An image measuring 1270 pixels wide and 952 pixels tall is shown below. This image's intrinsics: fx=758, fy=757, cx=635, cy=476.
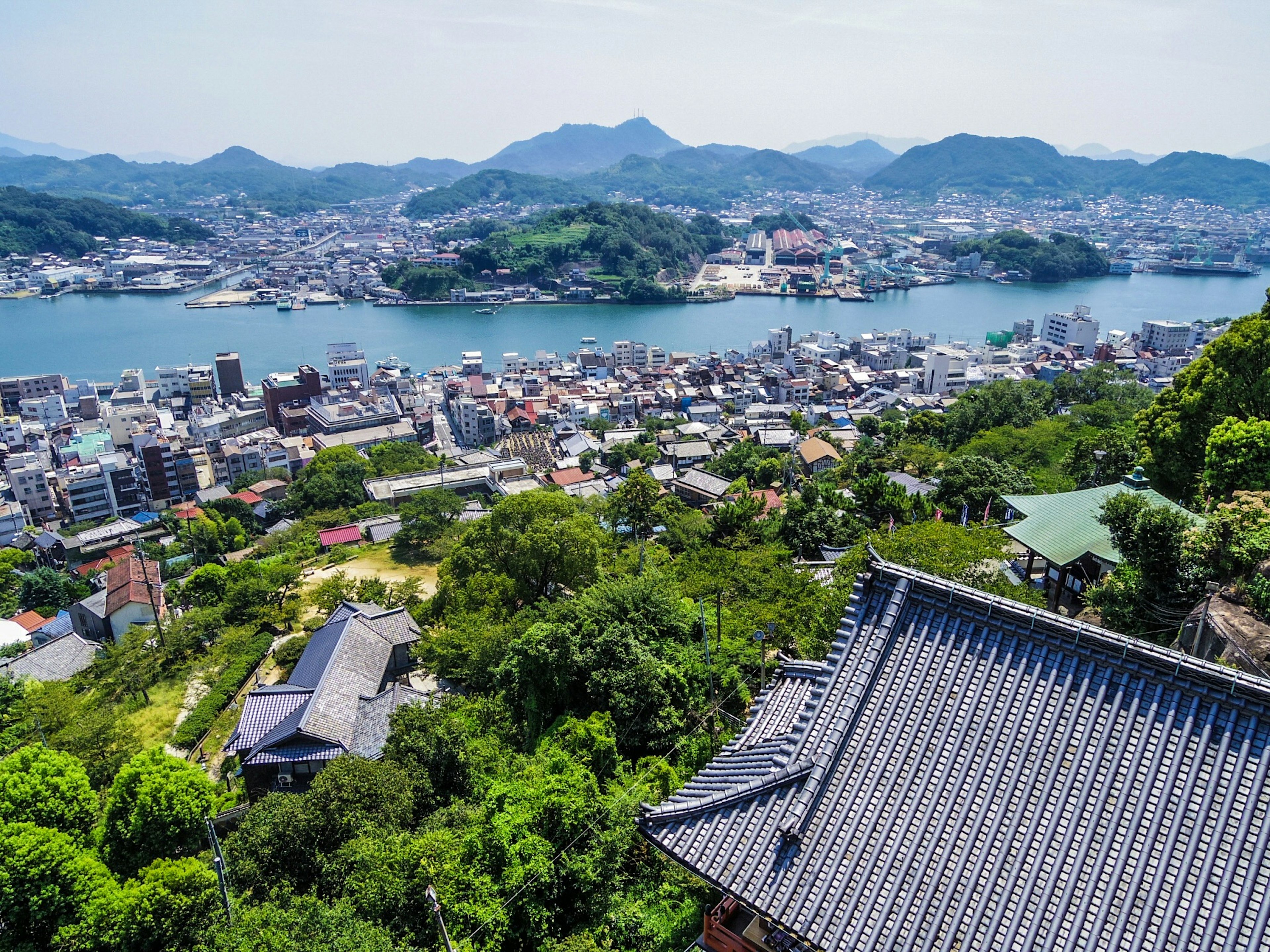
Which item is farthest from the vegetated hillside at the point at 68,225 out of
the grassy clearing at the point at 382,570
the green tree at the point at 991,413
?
the green tree at the point at 991,413

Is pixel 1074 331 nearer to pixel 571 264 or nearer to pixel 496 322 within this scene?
pixel 496 322

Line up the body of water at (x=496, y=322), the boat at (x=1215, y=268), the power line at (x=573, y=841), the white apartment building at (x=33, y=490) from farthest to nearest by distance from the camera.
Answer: the boat at (x=1215, y=268), the body of water at (x=496, y=322), the white apartment building at (x=33, y=490), the power line at (x=573, y=841)

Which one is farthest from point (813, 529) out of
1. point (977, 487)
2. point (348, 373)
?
point (348, 373)

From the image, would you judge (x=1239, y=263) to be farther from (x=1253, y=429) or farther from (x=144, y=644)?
(x=144, y=644)

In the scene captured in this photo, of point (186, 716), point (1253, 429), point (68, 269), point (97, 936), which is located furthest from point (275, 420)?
point (68, 269)

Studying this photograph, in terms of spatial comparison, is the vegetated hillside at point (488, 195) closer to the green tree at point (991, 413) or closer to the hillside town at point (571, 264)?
the hillside town at point (571, 264)

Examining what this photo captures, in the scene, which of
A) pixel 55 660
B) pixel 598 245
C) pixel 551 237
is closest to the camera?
pixel 55 660
